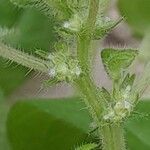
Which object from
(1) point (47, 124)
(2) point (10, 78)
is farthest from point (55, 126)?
(2) point (10, 78)

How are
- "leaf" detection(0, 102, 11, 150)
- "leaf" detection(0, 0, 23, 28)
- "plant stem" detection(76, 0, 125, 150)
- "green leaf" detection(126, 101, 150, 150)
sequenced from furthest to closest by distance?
"leaf" detection(0, 0, 23, 28)
"leaf" detection(0, 102, 11, 150)
"green leaf" detection(126, 101, 150, 150)
"plant stem" detection(76, 0, 125, 150)

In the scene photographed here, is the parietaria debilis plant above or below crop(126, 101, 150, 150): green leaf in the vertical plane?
below

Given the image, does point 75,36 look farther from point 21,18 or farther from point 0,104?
point 21,18

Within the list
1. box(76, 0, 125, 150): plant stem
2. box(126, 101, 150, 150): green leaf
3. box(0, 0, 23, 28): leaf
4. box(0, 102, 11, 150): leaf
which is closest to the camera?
box(76, 0, 125, 150): plant stem

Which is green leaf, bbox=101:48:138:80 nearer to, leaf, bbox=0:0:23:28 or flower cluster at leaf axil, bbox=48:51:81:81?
flower cluster at leaf axil, bbox=48:51:81:81

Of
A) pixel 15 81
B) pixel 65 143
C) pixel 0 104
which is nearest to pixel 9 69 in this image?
pixel 15 81

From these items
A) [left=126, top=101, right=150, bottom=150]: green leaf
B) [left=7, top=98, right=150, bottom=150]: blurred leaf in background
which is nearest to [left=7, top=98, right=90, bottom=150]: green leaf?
[left=7, top=98, right=150, bottom=150]: blurred leaf in background
